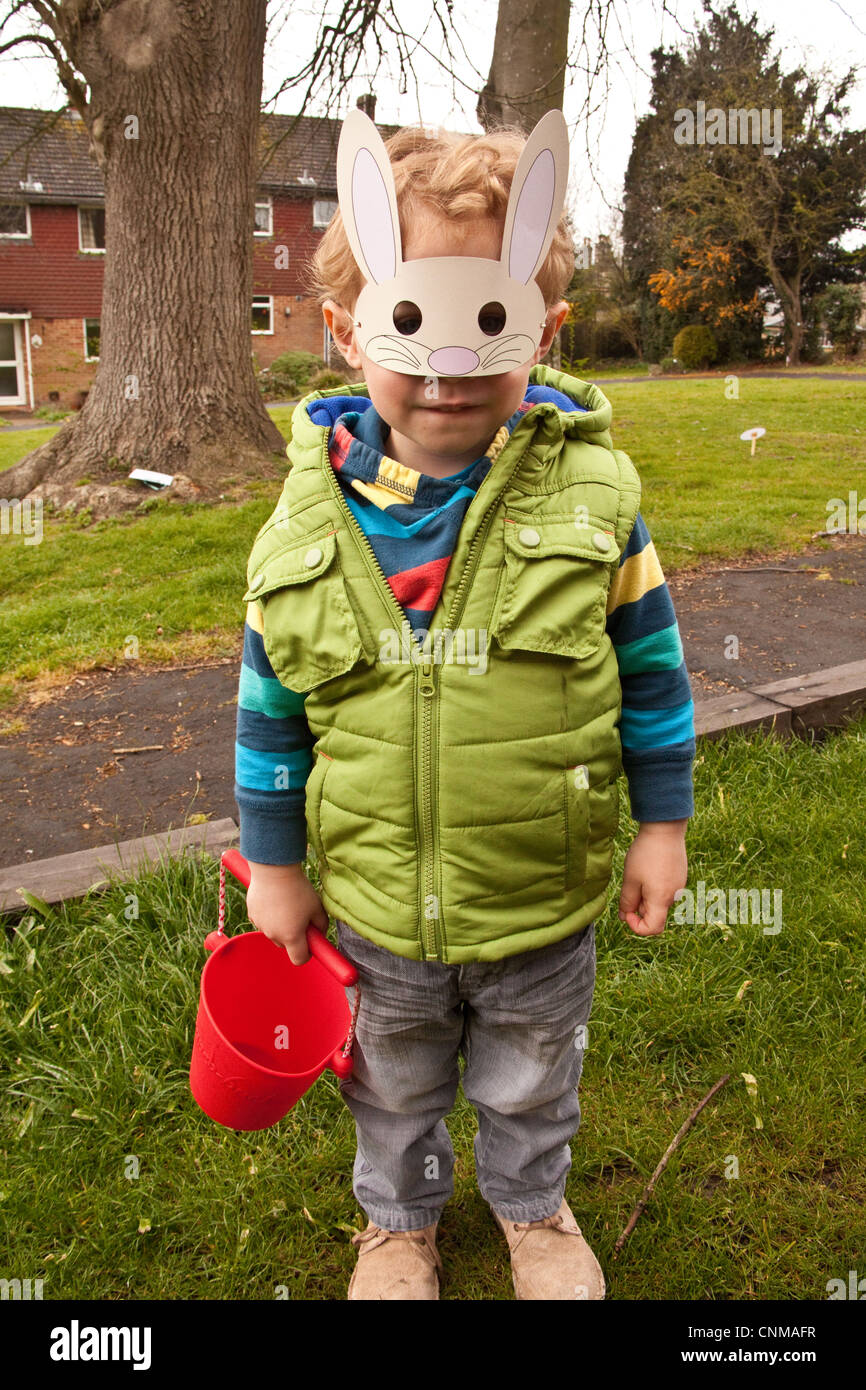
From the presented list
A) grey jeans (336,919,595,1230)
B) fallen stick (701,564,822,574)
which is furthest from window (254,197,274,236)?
grey jeans (336,919,595,1230)

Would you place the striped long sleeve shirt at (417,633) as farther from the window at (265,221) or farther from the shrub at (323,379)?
the window at (265,221)

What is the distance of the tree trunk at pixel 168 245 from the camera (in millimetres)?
6051

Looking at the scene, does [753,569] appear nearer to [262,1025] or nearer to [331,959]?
[262,1025]

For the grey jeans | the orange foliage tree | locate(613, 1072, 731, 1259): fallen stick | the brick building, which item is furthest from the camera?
the brick building

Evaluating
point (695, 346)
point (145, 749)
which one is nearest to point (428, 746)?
point (145, 749)

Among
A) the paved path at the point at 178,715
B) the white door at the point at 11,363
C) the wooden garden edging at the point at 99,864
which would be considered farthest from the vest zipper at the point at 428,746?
the white door at the point at 11,363

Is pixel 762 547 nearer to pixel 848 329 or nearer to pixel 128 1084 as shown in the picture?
pixel 128 1084

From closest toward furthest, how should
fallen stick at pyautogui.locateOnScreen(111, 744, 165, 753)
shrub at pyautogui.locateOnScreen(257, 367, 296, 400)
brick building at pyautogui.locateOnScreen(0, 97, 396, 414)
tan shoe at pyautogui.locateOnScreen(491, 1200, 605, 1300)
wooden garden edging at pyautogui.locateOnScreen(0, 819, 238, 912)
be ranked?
tan shoe at pyautogui.locateOnScreen(491, 1200, 605, 1300) → wooden garden edging at pyautogui.locateOnScreen(0, 819, 238, 912) → fallen stick at pyautogui.locateOnScreen(111, 744, 165, 753) → shrub at pyautogui.locateOnScreen(257, 367, 296, 400) → brick building at pyautogui.locateOnScreen(0, 97, 396, 414)

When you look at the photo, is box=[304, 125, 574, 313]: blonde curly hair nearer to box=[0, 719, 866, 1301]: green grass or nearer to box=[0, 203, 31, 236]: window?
box=[0, 719, 866, 1301]: green grass

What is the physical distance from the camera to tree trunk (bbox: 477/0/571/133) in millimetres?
4707

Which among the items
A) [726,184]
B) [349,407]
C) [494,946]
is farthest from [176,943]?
[726,184]

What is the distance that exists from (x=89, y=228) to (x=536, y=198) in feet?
93.8

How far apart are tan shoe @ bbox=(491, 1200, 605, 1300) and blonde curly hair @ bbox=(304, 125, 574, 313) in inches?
60.2

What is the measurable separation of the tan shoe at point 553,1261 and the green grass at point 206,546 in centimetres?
293
